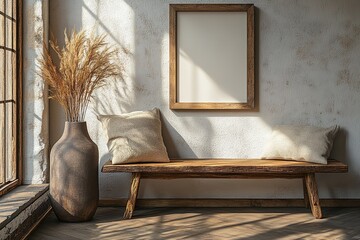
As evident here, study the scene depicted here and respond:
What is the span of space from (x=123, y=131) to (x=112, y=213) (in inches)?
31.3

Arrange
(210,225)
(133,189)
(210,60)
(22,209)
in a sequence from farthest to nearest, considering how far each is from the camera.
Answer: (210,60), (133,189), (210,225), (22,209)

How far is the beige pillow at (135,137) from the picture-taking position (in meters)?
6.08

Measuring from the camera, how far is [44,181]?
6.23 meters

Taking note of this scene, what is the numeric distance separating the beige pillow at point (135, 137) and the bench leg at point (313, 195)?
1342 millimetres

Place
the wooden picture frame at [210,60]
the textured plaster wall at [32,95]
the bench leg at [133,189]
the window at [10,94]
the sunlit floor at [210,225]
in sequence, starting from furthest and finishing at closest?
the wooden picture frame at [210,60]
the textured plaster wall at [32,95]
the bench leg at [133,189]
the window at [10,94]
the sunlit floor at [210,225]

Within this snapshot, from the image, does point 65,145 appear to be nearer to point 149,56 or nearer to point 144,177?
point 144,177

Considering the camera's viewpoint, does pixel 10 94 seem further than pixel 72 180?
Yes

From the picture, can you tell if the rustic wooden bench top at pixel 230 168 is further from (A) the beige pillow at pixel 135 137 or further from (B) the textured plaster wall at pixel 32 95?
(B) the textured plaster wall at pixel 32 95

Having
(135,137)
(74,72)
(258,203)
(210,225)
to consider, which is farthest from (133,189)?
(258,203)

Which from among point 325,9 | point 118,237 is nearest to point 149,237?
point 118,237

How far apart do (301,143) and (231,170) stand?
0.77 metres

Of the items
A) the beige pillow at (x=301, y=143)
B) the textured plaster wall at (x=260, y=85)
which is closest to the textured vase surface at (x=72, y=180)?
the textured plaster wall at (x=260, y=85)

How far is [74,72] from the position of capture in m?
5.90

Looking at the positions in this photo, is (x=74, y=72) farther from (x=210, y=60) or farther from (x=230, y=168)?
(x=230, y=168)
